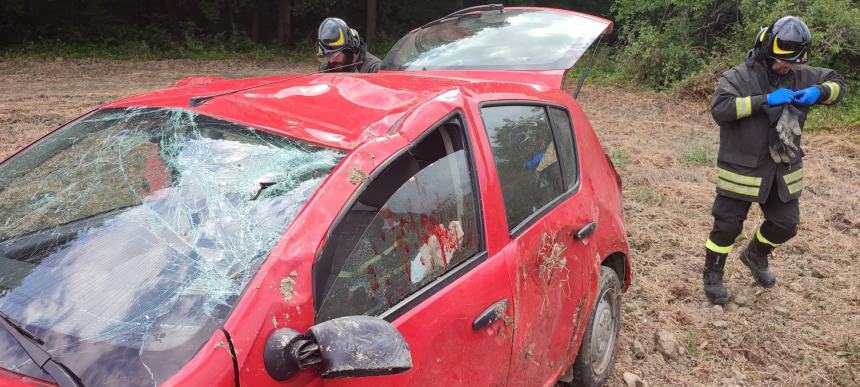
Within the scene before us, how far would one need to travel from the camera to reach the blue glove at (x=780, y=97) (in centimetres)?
370

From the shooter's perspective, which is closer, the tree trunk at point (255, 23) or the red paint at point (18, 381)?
the red paint at point (18, 381)

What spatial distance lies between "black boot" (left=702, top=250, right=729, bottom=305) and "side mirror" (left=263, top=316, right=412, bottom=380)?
3.29 metres

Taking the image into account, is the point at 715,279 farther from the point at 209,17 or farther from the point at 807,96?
the point at 209,17

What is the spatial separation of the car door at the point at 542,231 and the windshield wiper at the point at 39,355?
4.34 feet

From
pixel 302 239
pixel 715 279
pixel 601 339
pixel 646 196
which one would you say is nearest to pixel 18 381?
pixel 302 239

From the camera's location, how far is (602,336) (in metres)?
3.14

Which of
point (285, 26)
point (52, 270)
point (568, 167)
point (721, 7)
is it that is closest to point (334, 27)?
point (568, 167)

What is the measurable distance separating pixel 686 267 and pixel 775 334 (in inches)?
37.7

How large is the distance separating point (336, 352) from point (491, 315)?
0.74 meters

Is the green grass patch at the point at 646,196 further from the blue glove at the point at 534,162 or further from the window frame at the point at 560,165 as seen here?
the blue glove at the point at 534,162

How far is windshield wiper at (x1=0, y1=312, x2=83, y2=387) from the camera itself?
4.47 ft

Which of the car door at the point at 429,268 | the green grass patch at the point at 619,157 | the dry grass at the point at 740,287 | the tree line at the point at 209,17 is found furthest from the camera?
the tree line at the point at 209,17

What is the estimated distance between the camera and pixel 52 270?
5.45ft

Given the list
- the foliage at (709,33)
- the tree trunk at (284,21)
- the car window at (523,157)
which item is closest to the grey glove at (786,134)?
the car window at (523,157)
